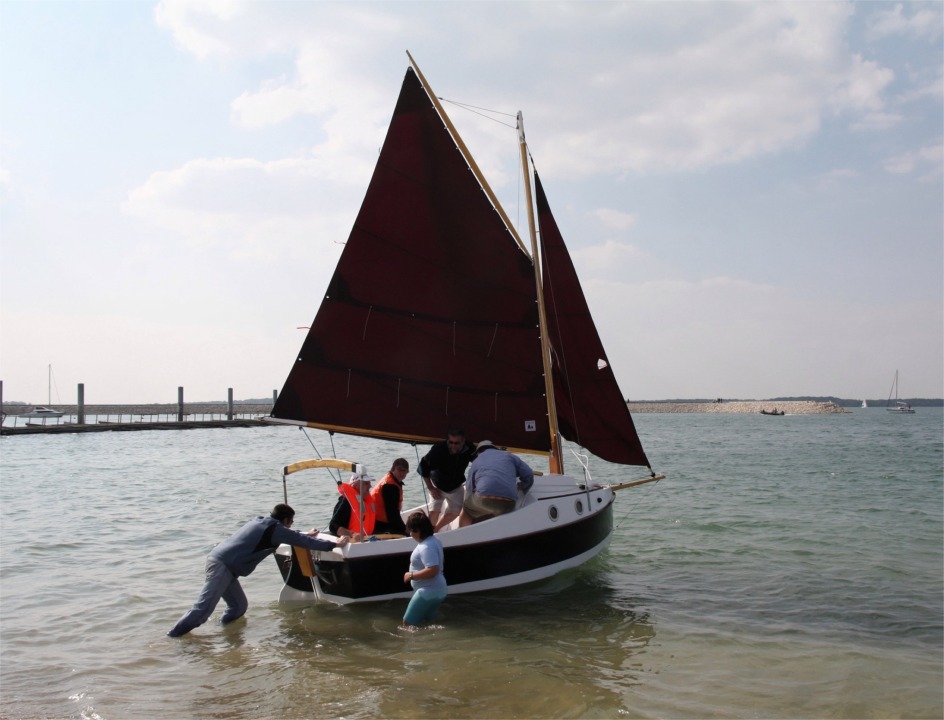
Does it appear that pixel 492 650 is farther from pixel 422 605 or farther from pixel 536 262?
pixel 536 262

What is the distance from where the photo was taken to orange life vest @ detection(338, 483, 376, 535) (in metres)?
10.3

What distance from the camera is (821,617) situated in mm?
10312

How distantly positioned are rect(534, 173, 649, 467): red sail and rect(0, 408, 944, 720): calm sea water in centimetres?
231

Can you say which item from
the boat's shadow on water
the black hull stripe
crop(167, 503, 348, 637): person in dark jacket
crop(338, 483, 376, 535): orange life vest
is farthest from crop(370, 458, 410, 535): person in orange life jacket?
crop(167, 503, 348, 637): person in dark jacket

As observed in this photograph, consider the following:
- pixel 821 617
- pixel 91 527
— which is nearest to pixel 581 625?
pixel 821 617

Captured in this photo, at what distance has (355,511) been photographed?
1038cm

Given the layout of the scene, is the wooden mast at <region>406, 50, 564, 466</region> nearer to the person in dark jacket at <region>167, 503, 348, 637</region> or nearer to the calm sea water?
the calm sea water

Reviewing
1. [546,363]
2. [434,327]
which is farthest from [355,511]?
[546,363]

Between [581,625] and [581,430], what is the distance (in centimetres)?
509

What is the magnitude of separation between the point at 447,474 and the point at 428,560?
2596 mm

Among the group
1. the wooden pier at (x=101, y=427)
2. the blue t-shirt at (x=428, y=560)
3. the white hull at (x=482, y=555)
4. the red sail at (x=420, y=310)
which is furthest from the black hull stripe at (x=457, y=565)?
the wooden pier at (x=101, y=427)

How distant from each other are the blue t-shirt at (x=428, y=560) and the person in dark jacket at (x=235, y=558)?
3.97ft

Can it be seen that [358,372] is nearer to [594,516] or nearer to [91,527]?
[594,516]

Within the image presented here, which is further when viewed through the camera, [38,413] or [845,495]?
[38,413]
